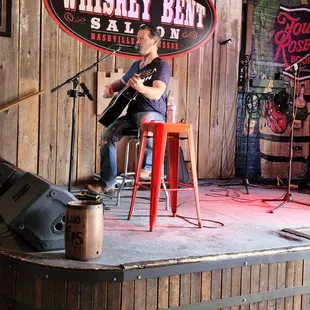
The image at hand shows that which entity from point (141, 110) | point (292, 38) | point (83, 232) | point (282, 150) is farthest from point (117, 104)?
point (292, 38)

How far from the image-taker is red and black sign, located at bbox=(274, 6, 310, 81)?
215 inches

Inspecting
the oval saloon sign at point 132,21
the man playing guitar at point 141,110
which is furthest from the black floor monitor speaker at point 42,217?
the oval saloon sign at point 132,21

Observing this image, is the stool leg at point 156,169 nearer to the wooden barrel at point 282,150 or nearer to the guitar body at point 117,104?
the guitar body at point 117,104

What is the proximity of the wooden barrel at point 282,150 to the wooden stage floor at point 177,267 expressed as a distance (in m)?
2.49

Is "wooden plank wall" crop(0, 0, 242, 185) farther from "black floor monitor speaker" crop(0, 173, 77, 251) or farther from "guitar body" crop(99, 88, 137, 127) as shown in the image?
"black floor monitor speaker" crop(0, 173, 77, 251)

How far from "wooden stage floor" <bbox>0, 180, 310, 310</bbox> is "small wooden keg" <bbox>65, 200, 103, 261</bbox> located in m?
0.04

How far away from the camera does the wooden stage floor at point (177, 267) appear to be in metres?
2.06

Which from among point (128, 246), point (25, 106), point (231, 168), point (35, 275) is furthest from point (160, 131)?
point (231, 168)

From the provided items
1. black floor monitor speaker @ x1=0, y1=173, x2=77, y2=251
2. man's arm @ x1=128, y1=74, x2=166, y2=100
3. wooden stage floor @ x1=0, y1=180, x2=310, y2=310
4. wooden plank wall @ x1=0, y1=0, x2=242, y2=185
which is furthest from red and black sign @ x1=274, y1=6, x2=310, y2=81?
black floor monitor speaker @ x1=0, y1=173, x2=77, y2=251

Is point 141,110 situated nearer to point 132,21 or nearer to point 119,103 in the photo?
point 119,103

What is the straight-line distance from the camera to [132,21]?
15.7 ft

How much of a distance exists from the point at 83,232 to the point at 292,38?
4264 millimetres

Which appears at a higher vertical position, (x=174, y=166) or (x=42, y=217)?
(x=174, y=166)

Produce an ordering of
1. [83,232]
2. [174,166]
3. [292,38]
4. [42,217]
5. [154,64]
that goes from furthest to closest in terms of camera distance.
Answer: [292,38]
[154,64]
[174,166]
[42,217]
[83,232]
